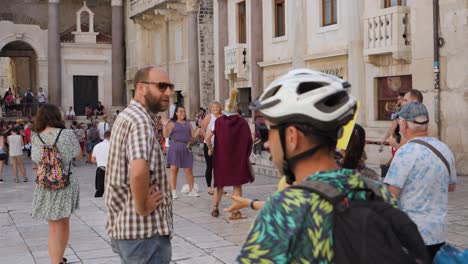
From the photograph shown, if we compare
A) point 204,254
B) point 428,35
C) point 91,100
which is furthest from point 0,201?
point 91,100

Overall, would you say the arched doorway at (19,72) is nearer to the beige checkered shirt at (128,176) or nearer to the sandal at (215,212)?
the sandal at (215,212)

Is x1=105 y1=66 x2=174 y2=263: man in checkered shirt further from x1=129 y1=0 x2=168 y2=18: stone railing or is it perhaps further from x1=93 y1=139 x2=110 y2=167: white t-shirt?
x1=129 y1=0 x2=168 y2=18: stone railing

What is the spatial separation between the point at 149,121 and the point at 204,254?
12.3 feet

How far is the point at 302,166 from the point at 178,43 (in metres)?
31.4

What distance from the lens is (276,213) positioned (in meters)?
1.85

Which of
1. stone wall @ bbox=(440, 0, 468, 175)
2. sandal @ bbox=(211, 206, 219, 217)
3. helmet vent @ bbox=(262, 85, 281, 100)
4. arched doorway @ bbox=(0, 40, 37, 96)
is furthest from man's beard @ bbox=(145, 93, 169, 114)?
arched doorway @ bbox=(0, 40, 37, 96)

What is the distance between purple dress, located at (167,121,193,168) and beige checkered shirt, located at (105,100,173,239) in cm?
772

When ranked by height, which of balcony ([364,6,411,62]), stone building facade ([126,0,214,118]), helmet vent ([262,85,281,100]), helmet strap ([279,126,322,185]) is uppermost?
stone building facade ([126,0,214,118])

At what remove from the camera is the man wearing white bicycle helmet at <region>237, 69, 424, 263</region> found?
6.03ft

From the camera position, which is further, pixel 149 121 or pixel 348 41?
pixel 348 41

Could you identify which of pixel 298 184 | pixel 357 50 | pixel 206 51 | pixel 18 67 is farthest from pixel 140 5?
pixel 298 184

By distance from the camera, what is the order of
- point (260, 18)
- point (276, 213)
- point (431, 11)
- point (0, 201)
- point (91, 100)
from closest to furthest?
point (276, 213), point (0, 201), point (431, 11), point (260, 18), point (91, 100)

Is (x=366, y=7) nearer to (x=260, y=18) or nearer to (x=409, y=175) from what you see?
(x=260, y=18)

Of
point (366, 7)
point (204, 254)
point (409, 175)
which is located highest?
point (366, 7)
